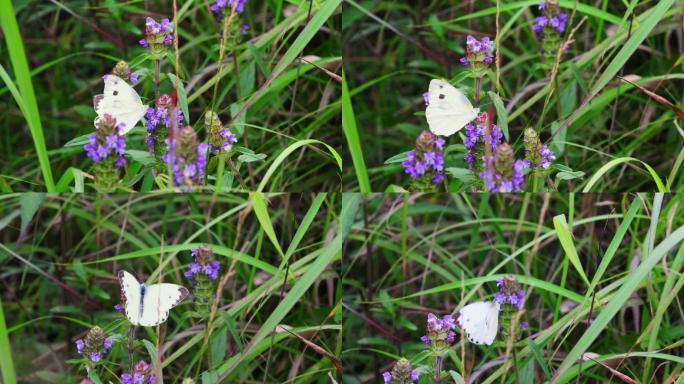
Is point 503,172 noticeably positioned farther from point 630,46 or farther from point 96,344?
point 96,344

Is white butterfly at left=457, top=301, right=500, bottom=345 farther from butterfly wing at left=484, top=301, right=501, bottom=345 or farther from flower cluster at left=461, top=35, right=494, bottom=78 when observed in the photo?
flower cluster at left=461, top=35, right=494, bottom=78

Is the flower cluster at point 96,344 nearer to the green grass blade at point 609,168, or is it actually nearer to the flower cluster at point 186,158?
the flower cluster at point 186,158

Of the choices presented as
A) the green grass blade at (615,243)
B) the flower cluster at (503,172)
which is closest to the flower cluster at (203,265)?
the flower cluster at (503,172)

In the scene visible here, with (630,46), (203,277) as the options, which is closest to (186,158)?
(203,277)

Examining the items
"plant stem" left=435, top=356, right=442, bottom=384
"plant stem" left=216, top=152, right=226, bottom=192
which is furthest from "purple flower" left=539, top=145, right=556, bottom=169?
"plant stem" left=216, top=152, right=226, bottom=192

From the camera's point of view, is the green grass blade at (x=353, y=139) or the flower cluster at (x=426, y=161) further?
the green grass blade at (x=353, y=139)

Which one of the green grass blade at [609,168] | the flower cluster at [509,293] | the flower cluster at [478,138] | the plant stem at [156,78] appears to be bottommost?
the flower cluster at [509,293]
